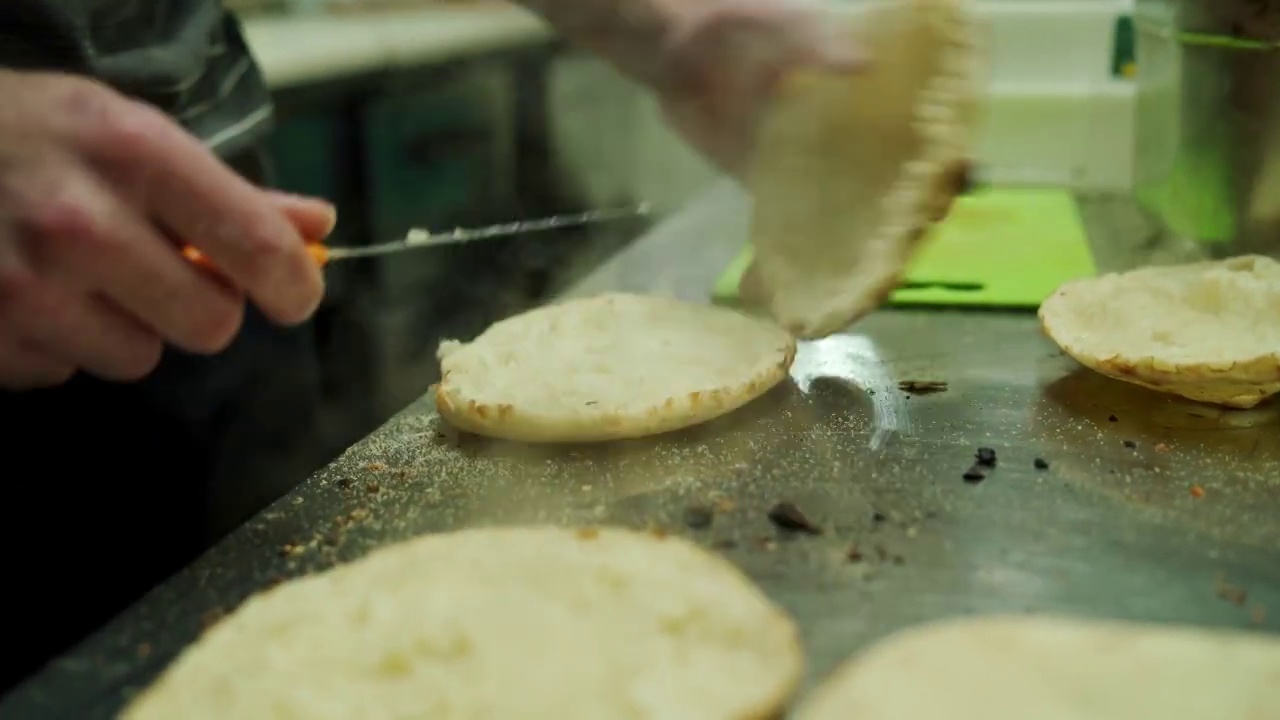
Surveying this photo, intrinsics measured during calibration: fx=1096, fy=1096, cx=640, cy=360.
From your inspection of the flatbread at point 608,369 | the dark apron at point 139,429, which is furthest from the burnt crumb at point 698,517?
the dark apron at point 139,429

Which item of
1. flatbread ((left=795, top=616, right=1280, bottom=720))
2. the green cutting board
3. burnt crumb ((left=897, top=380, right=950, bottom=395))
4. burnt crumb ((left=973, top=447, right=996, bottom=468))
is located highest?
flatbread ((left=795, top=616, right=1280, bottom=720))

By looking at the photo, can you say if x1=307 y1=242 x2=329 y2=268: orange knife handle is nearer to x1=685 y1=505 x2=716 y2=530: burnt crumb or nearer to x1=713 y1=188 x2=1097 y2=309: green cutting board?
x1=685 y1=505 x2=716 y2=530: burnt crumb

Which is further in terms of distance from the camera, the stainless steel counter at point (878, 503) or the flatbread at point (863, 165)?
the flatbread at point (863, 165)

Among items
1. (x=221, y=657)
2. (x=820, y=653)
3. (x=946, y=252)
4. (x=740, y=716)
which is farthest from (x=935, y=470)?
(x=946, y=252)

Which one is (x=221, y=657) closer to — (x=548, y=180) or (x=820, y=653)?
(x=820, y=653)

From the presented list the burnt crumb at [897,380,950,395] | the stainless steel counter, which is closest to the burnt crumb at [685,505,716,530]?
the stainless steel counter

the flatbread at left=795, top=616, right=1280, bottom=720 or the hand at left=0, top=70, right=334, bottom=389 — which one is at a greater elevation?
the hand at left=0, top=70, right=334, bottom=389

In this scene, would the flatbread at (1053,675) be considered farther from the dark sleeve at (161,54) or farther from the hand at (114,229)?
the dark sleeve at (161,54)
